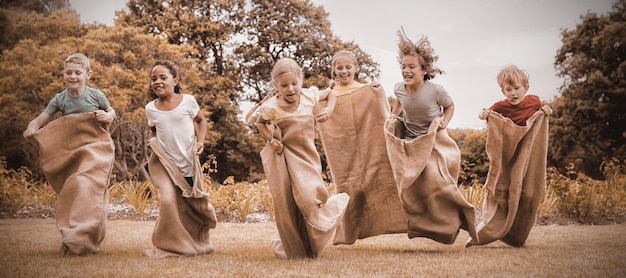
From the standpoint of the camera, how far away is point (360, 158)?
6.44 m

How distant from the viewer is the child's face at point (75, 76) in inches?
236

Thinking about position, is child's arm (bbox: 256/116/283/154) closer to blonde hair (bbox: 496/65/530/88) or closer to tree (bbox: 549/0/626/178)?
blonde hair (bbox: 496/65/530/88)

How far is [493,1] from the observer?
7.60m

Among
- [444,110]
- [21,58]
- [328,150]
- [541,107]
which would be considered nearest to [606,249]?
[541,107]

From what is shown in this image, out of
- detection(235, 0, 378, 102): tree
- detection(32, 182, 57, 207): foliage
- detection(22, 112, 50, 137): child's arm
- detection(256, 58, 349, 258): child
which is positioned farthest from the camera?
detection(235, 0, 378, 102): tree

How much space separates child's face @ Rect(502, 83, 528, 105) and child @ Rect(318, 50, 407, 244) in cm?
134

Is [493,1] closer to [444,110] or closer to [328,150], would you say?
[444,110]

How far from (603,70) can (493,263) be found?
19363 millimetres

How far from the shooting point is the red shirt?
21.1 feet

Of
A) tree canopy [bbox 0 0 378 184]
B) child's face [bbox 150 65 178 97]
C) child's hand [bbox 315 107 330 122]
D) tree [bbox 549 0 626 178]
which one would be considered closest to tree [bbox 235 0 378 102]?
tree canopy [bbox 0 0 378 184]

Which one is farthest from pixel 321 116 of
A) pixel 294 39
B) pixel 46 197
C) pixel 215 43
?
pixel 215 43

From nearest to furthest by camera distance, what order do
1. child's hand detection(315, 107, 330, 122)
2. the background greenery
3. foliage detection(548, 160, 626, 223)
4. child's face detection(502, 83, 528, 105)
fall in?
1. child's hand detection(315, 107, 330, 122)
2. child's face detection(502, 83, 528, 105)
3. foliage detection(548, 160, 626, 223)
4. the background greenery

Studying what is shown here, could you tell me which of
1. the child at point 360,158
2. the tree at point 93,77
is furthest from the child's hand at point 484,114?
the tree at point 93,77

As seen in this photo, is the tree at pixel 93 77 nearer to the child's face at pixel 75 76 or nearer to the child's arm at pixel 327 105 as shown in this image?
the child's face at pixel 75 76
